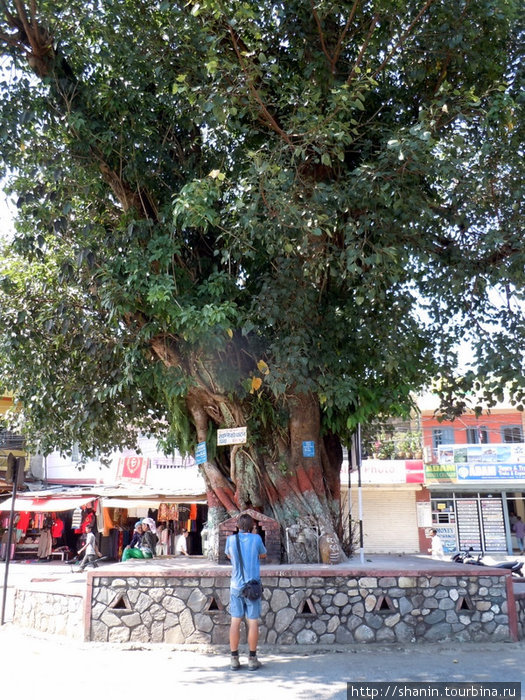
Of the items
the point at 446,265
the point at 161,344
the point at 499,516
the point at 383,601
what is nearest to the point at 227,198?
the point at 161,344

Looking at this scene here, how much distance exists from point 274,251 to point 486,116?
3.15 meters

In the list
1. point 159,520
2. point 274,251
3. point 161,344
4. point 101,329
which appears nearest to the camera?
point 274,251

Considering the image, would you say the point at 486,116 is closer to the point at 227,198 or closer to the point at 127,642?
the point at 227,198

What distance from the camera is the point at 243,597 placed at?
6.97m

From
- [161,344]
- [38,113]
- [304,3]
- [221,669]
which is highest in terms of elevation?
[304,3]

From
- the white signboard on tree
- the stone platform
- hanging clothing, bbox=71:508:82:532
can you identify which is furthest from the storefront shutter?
the stone platform

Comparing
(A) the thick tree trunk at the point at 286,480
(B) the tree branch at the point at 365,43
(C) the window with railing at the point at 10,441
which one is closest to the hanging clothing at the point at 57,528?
(C) the window with railing at the point at 10,441

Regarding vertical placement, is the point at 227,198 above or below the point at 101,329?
above

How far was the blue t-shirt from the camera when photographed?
6.96 m

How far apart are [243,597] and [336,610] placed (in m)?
1.71

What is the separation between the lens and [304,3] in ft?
26.9

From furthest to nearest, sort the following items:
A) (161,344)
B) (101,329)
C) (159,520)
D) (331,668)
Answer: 1. (159,520)
2. (101,329)
3. (161,344)
4. (331,668)

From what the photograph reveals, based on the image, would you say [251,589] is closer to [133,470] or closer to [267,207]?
[267,207]

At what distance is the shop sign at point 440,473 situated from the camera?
24.5 m
